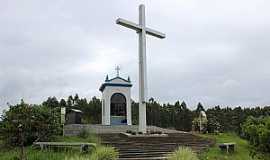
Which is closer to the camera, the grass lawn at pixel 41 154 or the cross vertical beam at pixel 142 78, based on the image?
the grass lawn at pixel 41 154

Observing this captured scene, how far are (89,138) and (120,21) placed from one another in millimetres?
7061

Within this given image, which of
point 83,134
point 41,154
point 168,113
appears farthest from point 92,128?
point 168,113

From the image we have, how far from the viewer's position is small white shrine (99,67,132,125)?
28.2 meters

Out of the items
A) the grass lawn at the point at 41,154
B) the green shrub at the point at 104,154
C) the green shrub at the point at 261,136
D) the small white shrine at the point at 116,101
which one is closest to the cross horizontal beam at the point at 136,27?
the small white shrine at the point at 116,101

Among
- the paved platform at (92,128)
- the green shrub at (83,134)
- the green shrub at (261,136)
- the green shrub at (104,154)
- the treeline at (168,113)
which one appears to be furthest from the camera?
the treeline at (168,113)

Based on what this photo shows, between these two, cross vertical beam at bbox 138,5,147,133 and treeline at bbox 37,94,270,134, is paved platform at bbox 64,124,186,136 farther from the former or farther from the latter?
treeline at bbox 37,94,270,134

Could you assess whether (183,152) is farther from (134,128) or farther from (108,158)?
(134,128)

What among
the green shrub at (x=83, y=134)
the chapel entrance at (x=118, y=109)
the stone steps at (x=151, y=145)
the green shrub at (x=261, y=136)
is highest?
the chapel entrance at (x=118, y=109)

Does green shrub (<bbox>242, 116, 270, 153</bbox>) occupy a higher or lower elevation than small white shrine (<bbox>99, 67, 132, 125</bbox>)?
lower

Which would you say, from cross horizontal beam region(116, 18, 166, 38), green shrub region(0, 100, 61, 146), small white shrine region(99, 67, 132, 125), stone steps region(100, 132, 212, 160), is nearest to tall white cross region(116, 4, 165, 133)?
cross horizontal beam region(116, 18, 166, 38)

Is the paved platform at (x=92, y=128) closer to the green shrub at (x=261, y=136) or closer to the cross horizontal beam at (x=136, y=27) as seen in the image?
the cross horizontal beam at (x=136, y=27)

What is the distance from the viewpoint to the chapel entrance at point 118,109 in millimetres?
28391

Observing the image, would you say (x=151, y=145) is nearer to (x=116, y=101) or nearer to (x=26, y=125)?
(x=26, y=125)

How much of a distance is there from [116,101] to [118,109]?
647 millimetres
